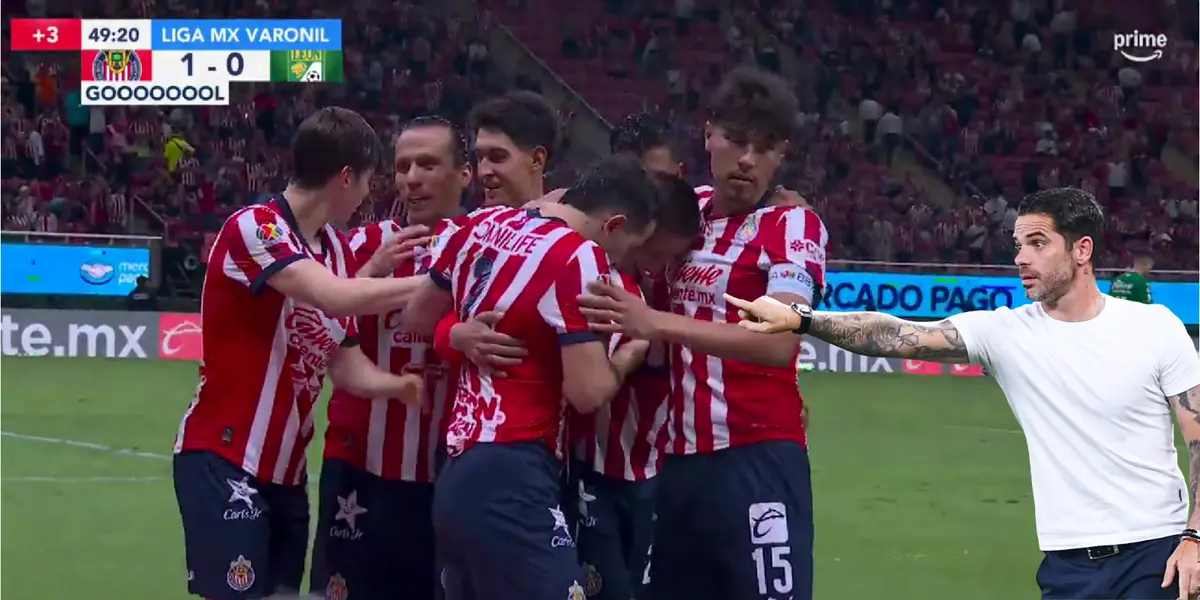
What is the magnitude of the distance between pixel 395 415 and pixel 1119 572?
2361mm

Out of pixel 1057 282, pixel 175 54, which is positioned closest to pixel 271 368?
pixel 1057 282

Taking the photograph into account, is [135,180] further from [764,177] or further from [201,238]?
[764,177]

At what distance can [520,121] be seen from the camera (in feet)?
17.0

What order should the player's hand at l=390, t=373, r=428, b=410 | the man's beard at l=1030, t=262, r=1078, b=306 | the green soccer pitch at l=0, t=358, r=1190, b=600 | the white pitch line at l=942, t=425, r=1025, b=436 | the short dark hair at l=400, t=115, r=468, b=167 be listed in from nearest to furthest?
the man's beard at l=1030, t=262, r=1078, b=306 < the player's hand at l=390, t=373, r=428, b=410 < the short dark hair at l=400, t=115, r=468, b=167 < the green soccer pitch at l=0, t=358, r=1190, b=600 < the white pitch line at l=942, t=425, r=1025, b=436

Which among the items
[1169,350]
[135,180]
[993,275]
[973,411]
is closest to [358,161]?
[1169,350]

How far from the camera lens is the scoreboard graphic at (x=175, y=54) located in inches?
989

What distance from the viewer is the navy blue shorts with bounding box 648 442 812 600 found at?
4.93 meters

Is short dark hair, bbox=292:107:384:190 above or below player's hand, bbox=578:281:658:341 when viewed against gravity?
above

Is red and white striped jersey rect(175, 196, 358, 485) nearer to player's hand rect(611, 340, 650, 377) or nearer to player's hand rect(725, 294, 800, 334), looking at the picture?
player's hand rect(611, 340, 650, 377)

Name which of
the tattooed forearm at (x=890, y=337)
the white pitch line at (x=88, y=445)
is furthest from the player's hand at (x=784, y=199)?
the white pitch line at (x=88, y=445)

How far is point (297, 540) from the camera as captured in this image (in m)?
5.21

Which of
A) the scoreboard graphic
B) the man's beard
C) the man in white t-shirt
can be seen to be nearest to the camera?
the man in white t-shirt

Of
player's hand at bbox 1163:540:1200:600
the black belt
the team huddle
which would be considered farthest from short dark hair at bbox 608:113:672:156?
player's hand at bbox 1163:540:1200:600

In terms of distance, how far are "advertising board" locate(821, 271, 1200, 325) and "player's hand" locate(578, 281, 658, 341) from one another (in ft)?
52.6
